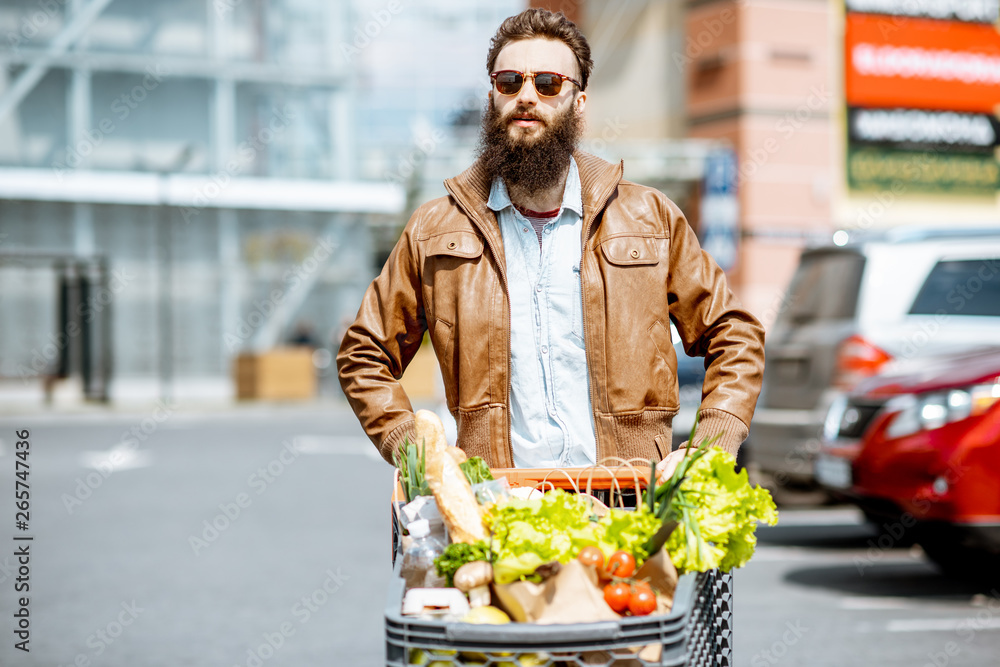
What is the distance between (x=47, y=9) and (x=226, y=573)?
79.5 ft

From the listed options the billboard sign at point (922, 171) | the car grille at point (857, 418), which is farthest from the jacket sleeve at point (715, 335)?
the billboard sign at point (922, 171)

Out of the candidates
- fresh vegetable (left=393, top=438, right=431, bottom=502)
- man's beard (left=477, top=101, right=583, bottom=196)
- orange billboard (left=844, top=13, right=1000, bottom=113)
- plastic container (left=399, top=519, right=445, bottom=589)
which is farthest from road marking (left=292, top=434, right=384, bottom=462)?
orange billboard (left=844, top=13, right=1000, bottom=113)

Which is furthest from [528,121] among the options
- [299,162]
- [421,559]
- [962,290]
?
[299,162]

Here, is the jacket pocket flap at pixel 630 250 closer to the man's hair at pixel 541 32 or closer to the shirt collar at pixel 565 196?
the shirt collar at pixel 565 196

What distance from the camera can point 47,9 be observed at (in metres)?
28.9

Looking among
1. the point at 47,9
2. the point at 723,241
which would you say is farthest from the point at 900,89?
the point at 47,9

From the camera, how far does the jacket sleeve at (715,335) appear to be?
2.76m

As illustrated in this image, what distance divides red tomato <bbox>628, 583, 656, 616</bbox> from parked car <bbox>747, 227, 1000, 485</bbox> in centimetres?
594

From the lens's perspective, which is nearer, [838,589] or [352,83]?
[838,589]

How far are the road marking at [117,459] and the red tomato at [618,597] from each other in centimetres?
1293

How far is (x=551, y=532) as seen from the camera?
2.27 m

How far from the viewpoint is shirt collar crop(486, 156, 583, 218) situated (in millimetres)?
3008

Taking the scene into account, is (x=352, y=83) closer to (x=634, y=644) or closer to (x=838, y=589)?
(x=838, y=589)

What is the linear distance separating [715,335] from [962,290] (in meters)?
6.02
